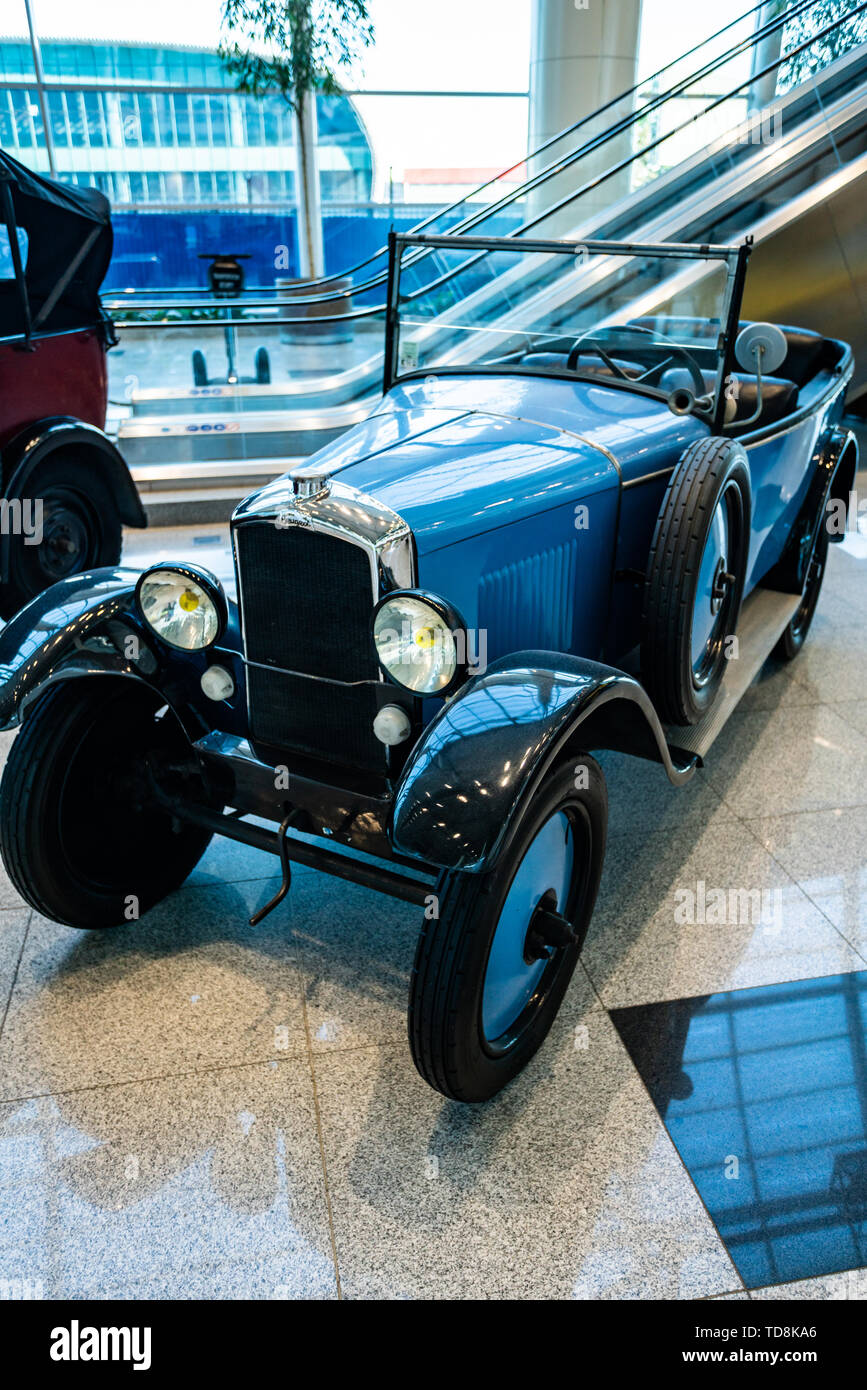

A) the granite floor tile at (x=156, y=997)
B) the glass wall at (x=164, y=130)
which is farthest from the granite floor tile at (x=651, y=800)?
the glass wall at (x=164, y=130)

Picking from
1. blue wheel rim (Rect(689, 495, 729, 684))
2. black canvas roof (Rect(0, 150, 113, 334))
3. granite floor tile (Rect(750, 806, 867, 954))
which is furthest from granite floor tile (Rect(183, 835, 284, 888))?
black canvas roof (Rect(0, 150, 113, 334))

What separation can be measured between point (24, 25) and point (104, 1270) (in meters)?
11.2

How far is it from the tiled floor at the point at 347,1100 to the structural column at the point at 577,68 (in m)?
7.82

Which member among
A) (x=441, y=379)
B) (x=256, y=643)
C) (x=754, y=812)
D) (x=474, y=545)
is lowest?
(x=754, y=812)

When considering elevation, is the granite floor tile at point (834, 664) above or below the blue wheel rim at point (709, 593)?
below

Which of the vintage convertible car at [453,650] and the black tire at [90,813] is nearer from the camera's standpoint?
the vintage convertible car at [453,650]

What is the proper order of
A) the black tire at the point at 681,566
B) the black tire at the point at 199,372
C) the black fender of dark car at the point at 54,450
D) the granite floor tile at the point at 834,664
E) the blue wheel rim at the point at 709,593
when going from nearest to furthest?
the black tire at the point at 681,566
the blue wheel rim at the point at 709,593
the granite floor tile at the point at 834,664
the black fender of dark car at the point at 54,450
the black tire at the point at 199,372

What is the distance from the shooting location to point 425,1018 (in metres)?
1.84

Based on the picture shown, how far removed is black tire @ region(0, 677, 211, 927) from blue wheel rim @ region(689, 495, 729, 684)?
155 cm

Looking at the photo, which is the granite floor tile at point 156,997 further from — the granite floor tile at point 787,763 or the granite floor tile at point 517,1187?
the granite floor tile at point 787,763

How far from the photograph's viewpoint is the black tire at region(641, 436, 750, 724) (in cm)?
259

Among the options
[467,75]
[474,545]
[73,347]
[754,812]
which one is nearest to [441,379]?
[474,545]

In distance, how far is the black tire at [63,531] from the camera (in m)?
4.59
